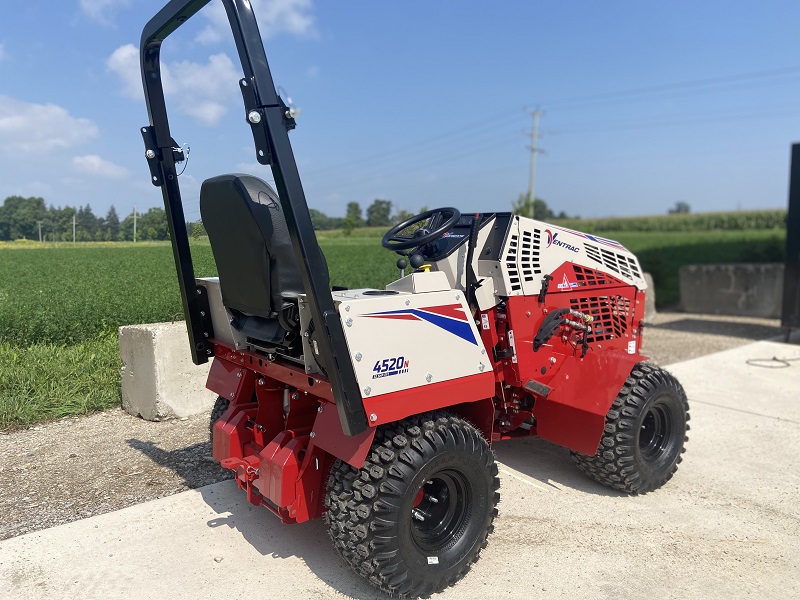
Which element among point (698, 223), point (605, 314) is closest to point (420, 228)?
point (605, 314)

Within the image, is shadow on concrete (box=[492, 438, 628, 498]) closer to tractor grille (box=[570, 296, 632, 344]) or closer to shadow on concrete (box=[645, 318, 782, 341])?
tractor grille (box=[570, 296, 632, 344])

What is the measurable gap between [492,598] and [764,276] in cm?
1086

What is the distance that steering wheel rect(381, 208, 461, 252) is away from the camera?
3068 millimetres

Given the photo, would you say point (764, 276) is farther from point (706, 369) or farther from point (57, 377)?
point (57, 377)

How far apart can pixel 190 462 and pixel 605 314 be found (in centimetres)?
279

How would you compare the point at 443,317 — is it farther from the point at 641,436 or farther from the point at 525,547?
the point at 641,436

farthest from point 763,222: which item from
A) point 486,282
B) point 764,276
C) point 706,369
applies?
point 486,282

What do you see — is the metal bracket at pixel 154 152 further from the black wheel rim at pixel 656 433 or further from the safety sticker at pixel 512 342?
the black wheel rim at pixel 656 433

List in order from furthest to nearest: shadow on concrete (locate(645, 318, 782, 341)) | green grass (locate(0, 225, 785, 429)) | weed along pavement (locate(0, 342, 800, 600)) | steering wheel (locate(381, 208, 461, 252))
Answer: shadow on concrete (locate(645, 318, 782, 341)) → green grass (locate(0, 225, 785, 429)) → steering wheel (locate(381, 208, 461, 252)) → weed along pavement (locate(0, 342, 800, 600))

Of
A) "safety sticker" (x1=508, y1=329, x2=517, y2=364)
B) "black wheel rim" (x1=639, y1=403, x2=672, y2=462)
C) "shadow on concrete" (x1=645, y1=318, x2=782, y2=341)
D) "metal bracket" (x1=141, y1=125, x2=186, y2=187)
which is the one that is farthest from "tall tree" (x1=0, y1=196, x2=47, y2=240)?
"shadow on concrete" (x1=645, y1=318, x2=782, y2=341)

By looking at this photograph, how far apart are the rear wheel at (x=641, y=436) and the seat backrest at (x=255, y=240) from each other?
6.57 ft

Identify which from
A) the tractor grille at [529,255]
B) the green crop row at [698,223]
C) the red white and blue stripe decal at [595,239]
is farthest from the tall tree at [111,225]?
the green crop row at [698,223]

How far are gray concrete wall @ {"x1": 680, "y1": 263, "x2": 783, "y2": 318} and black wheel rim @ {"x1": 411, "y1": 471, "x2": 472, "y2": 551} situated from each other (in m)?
10.7

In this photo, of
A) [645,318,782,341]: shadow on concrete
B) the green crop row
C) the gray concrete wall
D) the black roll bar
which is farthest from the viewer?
the green crop row
